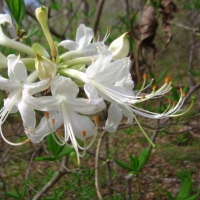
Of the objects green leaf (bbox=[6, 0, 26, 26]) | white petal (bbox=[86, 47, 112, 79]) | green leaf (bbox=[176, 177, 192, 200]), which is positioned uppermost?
green leaf (bbox=[6, 0, 26, 26])

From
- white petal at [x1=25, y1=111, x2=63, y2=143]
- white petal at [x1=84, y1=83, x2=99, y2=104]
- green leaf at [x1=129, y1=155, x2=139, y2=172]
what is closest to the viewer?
white petal at [x1=84, y1=83, x2=99, y2=104]

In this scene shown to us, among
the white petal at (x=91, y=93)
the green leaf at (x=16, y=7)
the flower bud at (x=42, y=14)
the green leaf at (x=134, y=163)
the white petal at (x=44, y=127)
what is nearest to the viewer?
the white petal at (x=91, y=93)

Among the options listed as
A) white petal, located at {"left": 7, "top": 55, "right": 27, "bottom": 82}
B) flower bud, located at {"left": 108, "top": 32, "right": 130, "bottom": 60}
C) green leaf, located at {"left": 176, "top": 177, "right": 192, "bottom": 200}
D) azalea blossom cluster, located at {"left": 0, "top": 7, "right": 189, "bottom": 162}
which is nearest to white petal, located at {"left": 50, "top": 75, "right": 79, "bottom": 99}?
azalea blossom cluster, located at {"left": 0, "top": 7, "right": 189, "bottom": 162}

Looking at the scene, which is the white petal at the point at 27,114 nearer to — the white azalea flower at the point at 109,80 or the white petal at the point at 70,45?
the white azalea flower at the point at 109,80

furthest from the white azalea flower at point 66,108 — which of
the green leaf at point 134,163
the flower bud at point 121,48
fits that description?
the green leaf at point 134,163

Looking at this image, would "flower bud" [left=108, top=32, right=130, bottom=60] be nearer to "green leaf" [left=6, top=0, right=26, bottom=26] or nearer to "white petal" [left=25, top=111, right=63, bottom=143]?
"white petal" [left=25, top=111, right=63, bottom=143]

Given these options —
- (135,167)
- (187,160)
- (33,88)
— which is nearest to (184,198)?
(135,167)

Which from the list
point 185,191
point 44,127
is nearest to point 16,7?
point 44,127

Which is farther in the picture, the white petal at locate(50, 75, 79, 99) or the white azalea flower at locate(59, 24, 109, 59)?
the white azalea flower at locate(59, 24, 109, 59)
